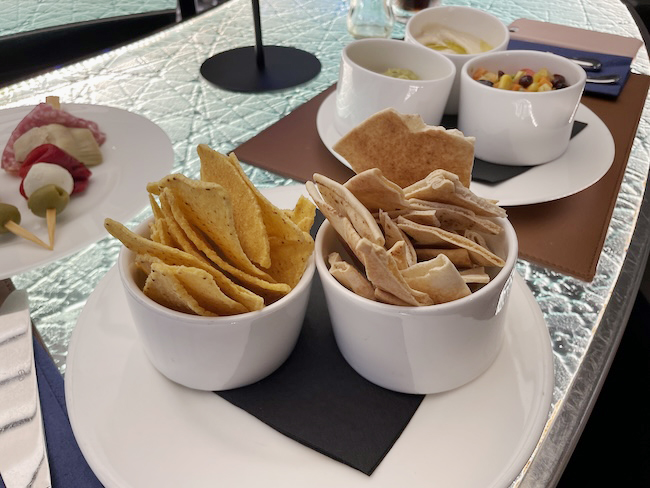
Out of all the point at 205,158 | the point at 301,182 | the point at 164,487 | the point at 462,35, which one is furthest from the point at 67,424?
the point at 462,35

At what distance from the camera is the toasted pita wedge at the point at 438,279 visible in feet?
1.43

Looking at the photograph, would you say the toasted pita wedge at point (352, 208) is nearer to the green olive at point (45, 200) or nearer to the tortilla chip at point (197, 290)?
the tortilla chip at point (197, 290)

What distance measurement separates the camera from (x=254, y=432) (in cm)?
48

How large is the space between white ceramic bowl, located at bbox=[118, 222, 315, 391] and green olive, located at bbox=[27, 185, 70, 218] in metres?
0.30

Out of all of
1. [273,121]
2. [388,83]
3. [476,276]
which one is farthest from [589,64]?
[476,276]

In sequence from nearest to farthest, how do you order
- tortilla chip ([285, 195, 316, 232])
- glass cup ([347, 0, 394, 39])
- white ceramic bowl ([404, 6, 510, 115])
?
1. tortilla chip ([285, 195, 316, 232])
2. white ceramic bowl ([404, 6, 510, 115])
3. glass cup ([347, 0, 394, 39])

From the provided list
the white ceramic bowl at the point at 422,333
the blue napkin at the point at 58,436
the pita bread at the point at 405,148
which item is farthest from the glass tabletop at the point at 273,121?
the pita bread at the point at 405,148

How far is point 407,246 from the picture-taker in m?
0.49

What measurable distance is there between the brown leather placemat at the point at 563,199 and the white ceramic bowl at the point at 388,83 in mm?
77

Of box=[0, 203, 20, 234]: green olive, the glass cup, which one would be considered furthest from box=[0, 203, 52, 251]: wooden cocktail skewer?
the glass cup

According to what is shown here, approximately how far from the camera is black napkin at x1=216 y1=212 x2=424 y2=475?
462 mm

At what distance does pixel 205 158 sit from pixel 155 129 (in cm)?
47

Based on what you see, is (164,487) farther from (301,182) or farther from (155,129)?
(155,129)

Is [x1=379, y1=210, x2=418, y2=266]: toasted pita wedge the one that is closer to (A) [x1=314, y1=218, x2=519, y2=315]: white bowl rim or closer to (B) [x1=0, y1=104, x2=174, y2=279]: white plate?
(A) [x1=314, y1=218, x2=519, y2=315]: white bowl rim
